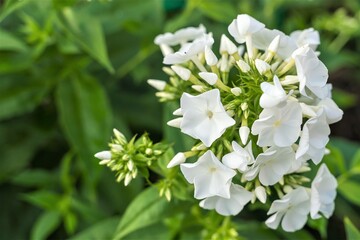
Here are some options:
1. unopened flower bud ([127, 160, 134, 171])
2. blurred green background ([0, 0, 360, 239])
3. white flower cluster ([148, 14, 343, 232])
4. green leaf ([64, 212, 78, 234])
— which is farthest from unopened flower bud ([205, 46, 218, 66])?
green leaf ([64, 212, 78, 234])

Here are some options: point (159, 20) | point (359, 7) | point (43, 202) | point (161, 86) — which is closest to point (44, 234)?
point (43, 202)

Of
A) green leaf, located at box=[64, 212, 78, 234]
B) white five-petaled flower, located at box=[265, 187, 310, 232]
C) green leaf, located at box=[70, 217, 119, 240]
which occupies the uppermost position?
white five-petaled flower, located at box=[265, 187, 310, 232]

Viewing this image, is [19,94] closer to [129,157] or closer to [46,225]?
[46,225]

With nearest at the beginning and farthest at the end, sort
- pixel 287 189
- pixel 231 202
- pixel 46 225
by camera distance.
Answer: pixel 231 202 → pixel 287 189 → pixel 46 225

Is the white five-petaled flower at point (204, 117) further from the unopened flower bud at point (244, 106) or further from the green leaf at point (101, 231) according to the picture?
the green leaf at point (101, 231)

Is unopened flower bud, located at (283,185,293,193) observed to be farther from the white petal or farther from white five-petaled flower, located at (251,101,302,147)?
the white petal

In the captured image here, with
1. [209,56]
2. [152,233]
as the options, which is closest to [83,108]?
[152,233]

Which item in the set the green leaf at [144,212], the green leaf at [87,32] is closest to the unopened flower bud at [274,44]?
the green leaf at [144,212]
